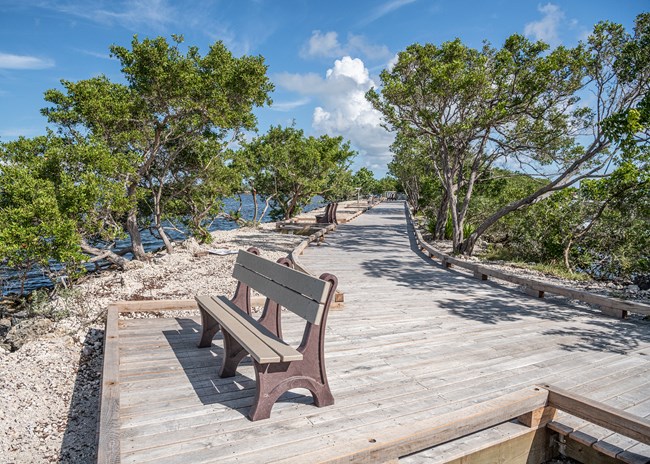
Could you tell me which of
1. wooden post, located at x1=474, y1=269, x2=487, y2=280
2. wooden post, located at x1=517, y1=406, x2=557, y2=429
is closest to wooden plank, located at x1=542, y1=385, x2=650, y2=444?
wooden post, located at x1=517, y1=406, x2=557, y2=429

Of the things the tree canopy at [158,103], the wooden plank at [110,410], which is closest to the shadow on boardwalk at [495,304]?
the wooden plank at [110,410]

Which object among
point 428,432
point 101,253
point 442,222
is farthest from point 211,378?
point 442,222

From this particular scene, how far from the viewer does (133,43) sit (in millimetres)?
10211

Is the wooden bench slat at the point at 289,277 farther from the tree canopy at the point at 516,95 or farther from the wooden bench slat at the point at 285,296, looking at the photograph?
the tree canopy at the point at 516,95

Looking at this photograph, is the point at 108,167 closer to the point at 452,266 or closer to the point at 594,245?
the point at 452,266

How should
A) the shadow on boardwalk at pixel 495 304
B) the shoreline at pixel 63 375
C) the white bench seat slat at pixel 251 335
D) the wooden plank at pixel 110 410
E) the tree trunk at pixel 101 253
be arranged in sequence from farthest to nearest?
the tree trunk at pixel 101 253 < the shadow on boardwalk at pixel 495 304 < the shoreline at pixel 63 375 < the white bench seat slat at pixel 251 335 < the wooden plank at pixel 110 410

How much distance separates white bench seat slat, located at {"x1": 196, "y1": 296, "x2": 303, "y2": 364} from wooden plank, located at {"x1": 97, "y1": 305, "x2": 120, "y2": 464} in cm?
96

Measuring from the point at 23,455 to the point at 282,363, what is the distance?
2319mm

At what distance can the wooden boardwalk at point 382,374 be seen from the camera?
2.91 meters

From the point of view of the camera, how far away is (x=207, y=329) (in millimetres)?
4590

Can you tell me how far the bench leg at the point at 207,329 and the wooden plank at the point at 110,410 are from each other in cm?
87

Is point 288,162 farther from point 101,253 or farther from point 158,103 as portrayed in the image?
point 101,253

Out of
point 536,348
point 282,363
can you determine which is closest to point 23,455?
point 282,363

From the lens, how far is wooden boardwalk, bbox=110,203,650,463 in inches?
115
